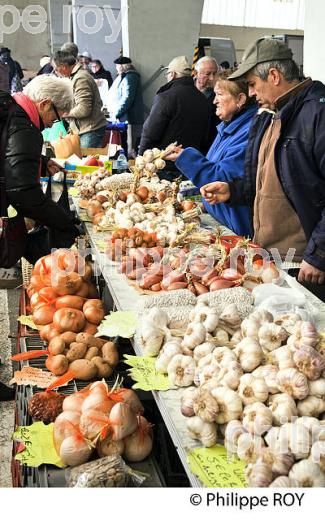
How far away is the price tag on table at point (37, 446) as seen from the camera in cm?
180

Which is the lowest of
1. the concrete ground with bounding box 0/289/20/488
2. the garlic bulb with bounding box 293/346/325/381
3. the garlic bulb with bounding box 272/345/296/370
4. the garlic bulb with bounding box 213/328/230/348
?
the concrete ground with bounding box 0/289/20/488

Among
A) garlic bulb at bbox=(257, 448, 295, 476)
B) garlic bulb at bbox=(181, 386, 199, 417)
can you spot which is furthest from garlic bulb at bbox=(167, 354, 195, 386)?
garlic bulb at bbox=(257, 448, 295, 476)

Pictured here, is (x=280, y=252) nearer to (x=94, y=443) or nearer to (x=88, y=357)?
(x=88, y=357)

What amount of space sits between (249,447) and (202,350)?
16.3 inches

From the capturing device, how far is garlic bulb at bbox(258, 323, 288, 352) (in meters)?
1.69

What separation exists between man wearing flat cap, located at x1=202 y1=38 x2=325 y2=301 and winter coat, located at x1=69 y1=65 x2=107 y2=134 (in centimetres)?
419

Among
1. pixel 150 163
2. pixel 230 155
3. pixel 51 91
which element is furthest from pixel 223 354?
pixel 150 163

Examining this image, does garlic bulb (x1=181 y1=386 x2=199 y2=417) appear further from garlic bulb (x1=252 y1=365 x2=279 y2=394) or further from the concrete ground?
the concrete ground

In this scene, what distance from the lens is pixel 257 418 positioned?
4.76 feet

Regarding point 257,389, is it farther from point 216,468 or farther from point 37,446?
point 37,446

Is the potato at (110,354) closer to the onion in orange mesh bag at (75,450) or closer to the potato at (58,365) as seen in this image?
the potato at (58,365)

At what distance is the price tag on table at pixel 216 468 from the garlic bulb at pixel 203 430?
0.02 m

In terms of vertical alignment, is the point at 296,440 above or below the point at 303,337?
below

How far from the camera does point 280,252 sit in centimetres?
308
